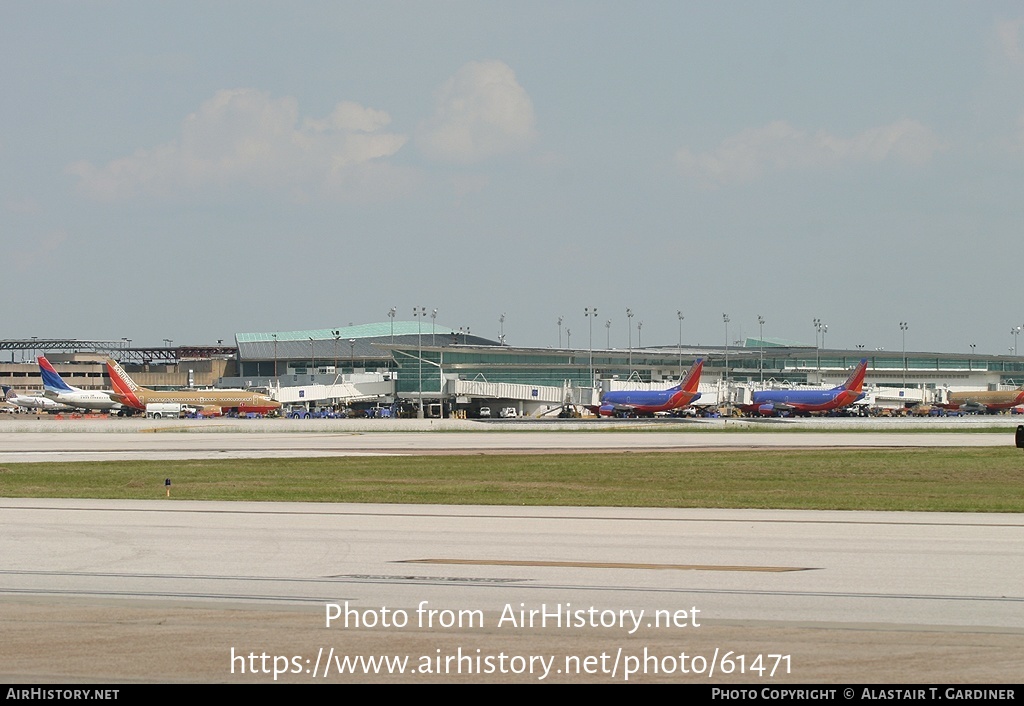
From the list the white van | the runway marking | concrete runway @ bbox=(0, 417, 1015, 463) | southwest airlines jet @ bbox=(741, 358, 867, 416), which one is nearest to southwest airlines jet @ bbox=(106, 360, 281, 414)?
the white van

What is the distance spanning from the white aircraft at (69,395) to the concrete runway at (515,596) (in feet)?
421

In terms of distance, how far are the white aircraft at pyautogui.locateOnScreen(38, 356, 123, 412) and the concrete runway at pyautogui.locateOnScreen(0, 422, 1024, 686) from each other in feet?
421

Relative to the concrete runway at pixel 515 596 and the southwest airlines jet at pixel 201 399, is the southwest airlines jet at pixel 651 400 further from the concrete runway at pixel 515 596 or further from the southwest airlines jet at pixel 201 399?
the concrete runway at pixel 515 596

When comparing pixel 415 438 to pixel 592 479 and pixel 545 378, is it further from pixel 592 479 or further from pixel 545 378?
pixel 545 378

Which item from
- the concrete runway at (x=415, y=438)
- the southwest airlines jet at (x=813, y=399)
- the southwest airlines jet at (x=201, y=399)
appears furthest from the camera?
the southwest airlines jet at (x=813, y=399)

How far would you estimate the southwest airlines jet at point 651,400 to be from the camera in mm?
133375

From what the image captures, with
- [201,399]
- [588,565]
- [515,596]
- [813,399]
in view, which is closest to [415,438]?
[588,565]

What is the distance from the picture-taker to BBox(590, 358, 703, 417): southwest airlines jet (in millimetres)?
133375

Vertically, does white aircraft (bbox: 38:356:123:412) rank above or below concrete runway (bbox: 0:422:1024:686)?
above

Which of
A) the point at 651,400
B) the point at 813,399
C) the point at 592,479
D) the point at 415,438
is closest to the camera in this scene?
the point at 592,479

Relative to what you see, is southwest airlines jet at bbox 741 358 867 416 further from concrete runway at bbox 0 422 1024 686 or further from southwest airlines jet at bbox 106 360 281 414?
concrete runway at bbox 0 422 1024 686

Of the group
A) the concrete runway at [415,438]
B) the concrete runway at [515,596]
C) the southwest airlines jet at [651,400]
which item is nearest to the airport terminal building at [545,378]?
the southwest airlines jet at [651,400]

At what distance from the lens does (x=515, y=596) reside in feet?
51.5

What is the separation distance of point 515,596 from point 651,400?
392ft
